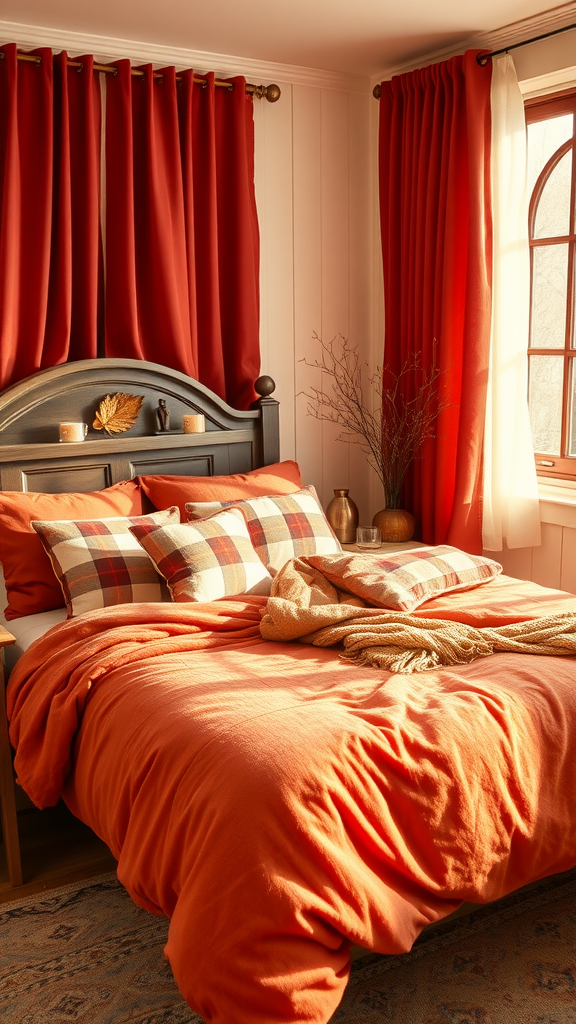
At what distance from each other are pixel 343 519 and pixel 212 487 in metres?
0.73

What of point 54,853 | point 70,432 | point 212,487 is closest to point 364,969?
point 54,853

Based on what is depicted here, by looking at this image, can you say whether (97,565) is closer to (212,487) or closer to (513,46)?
(212,487)

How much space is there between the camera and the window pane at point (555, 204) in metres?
3.58

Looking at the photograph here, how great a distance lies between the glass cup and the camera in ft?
12.5

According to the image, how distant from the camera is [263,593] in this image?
10.0 ft

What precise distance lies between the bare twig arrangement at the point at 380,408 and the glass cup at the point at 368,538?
32cm

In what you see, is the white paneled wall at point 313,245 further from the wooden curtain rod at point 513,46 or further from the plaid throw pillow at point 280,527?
the plaid throw pillow at point 280,527

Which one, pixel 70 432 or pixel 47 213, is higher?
pixel 47 213

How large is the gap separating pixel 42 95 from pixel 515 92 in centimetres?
180

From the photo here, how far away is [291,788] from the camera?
5.97 ft

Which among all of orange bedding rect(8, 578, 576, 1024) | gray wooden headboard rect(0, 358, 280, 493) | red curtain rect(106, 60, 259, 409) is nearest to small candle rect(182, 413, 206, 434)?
gray wooden headboard rect(0, 358, 280, 493)

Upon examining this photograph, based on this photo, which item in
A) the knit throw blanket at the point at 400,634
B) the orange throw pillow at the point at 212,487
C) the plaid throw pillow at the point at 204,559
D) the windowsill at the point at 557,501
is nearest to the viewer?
the knit throw blanket at the point at 400,634

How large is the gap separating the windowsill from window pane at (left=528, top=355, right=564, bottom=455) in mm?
138

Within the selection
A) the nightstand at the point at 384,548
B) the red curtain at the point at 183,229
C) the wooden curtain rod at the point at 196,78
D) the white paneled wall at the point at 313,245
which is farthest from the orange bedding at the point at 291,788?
the wooden curtain rod at the point at 196,78
